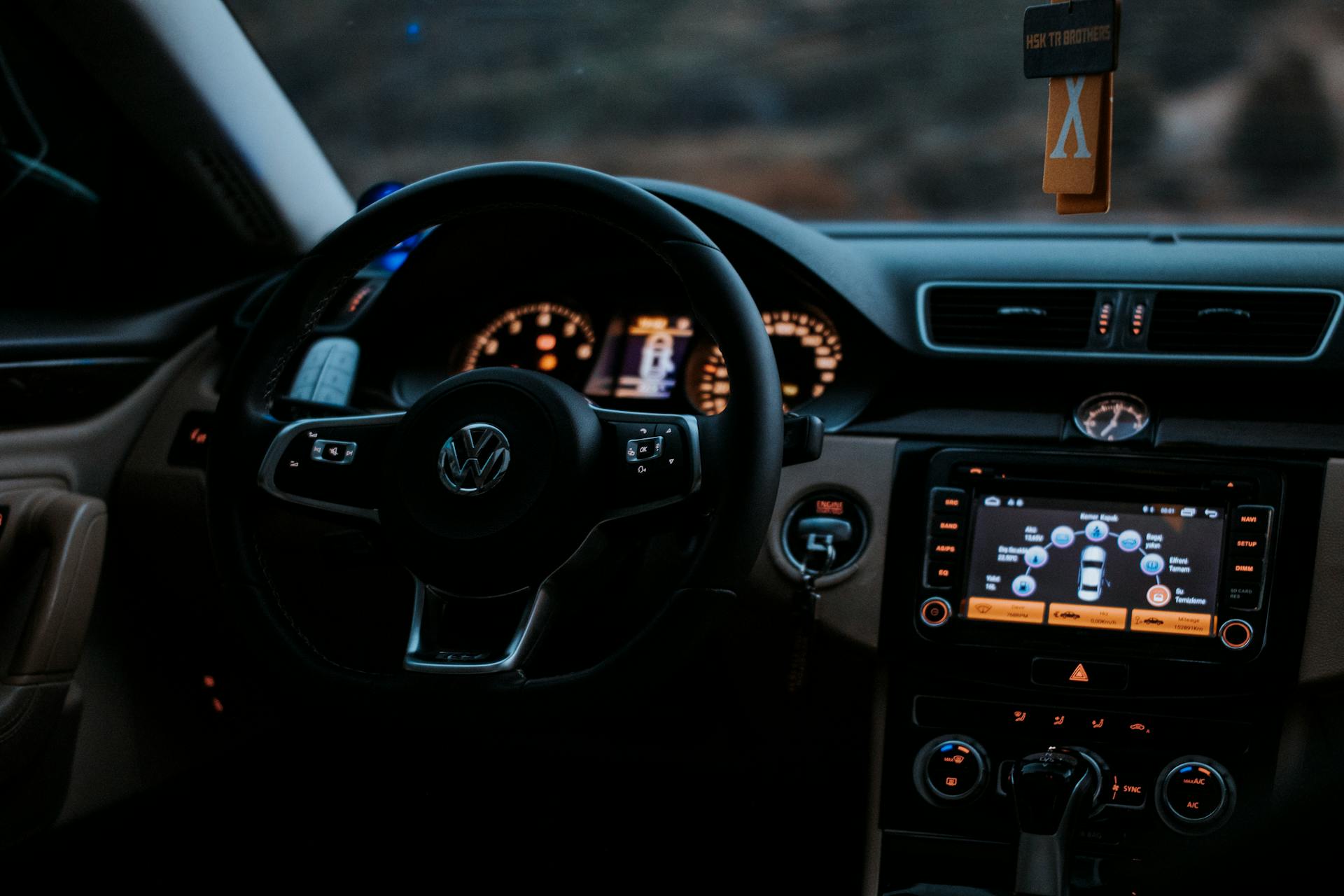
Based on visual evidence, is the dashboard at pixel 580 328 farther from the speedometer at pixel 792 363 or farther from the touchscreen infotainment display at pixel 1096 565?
the touchscreen infotainment display at pixel 1096 565

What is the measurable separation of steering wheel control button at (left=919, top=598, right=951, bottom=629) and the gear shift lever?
21cm

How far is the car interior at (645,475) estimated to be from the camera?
4.61ft

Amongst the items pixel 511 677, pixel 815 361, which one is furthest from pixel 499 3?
pixel 511 677

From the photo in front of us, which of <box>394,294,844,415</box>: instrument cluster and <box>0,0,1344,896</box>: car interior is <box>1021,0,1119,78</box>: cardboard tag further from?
<box>394,294,844,415</box>: instrument cluster

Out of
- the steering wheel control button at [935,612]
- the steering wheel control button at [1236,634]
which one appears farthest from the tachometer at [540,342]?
the steering wheel control button at [1236,634]

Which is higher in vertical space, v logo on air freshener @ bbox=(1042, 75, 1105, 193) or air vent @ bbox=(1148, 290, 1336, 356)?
v logo on air freshener @ bbox=(1042, 75, 1105, 193)

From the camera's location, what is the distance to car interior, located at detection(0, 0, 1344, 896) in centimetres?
141

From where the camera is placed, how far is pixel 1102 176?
1.46 m

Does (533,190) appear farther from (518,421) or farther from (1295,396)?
(1295,396)

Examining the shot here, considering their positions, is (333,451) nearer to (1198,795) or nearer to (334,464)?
(334,464)

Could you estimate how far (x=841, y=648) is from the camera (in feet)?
6.00

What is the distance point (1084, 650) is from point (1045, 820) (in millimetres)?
222

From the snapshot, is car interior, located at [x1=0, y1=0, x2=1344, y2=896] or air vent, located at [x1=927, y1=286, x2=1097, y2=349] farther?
air vent, located at [x1=927, y1=286, x2=1097, y2=349]

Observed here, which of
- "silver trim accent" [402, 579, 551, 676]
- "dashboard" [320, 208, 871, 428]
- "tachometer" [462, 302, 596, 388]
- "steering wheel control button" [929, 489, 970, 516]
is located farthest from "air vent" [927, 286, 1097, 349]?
"silver trim accent" [402, 579, 551, 676]
